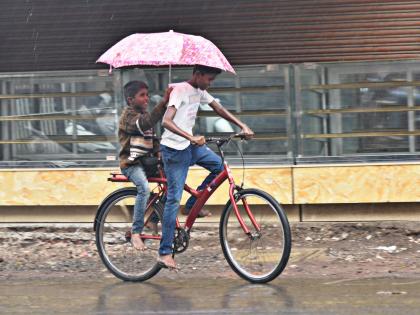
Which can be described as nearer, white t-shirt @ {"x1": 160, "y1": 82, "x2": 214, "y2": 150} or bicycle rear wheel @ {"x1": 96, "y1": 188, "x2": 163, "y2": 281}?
white t-shirt @ {"x1": 160, "y1": 82, "x2": 214, "y2": 150}

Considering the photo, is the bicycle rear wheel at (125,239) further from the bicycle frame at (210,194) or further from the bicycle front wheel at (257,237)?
the bicycle front wheel at (257,237)

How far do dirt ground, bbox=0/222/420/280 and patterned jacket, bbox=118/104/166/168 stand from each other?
1112 mm

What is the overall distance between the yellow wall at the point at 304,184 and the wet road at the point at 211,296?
1.88 meters

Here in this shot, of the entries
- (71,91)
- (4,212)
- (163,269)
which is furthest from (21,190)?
(163,269)

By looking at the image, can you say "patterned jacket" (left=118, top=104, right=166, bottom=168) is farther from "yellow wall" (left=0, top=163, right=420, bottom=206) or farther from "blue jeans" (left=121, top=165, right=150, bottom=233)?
"yellow wall" (left=0, top=163, right=420, bottom=206)

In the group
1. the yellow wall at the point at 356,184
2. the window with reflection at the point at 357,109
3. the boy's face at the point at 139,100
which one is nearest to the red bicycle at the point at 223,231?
the boy's face at the point at 139,100

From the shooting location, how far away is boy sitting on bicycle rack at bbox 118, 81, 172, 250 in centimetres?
693

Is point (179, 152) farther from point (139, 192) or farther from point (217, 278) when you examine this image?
point (217, 278)

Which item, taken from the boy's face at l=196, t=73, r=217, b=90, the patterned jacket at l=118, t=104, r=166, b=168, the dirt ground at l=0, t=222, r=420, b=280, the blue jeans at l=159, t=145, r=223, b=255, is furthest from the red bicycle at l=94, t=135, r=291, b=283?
the boy's face at l=196, t=73, r=217, b=90

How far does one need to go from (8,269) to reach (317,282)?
9.88 ft

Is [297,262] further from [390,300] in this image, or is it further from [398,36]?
[398,36]

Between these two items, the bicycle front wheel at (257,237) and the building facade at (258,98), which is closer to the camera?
the bicycle front wheel at (257,237)

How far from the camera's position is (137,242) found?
701cm

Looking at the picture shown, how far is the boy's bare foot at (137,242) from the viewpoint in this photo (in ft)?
22.9
